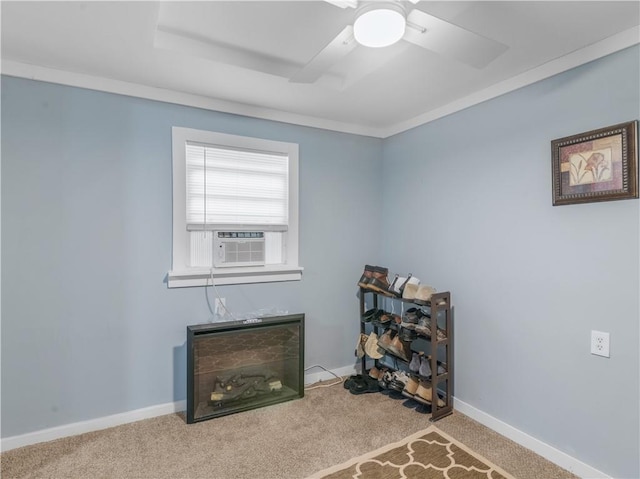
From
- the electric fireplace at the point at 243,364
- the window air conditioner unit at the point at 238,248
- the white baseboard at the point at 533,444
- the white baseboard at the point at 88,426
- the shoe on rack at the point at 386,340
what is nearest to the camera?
the white baseboard at the point at 533,444

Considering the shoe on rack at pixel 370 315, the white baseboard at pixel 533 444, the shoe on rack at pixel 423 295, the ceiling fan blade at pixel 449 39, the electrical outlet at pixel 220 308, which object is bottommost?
the white baseboard at pixel 533 444

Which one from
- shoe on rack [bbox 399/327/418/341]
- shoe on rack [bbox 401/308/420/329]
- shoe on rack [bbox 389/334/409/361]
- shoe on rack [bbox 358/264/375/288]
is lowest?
shoe on rack [bbox 389/334/409/361]

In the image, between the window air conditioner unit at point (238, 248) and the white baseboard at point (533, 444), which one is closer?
the white baseboard at point (533, 444)

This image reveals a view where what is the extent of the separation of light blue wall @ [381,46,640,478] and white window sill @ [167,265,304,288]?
3.71 ft

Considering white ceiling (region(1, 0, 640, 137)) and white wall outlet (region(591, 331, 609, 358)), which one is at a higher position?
white ceiling (region(1, 0, 640, 137))

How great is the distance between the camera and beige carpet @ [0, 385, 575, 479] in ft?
6.35

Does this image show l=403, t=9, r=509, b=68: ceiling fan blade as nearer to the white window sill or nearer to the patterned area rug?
the white window sill

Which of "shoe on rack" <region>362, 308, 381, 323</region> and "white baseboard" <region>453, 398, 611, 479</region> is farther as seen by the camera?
"shoe on rack" <region>362, 308, 381, 323</region>

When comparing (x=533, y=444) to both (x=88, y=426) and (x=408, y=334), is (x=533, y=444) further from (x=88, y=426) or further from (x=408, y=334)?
(x=88, y=426)

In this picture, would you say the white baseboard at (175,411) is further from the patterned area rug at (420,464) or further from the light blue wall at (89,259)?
the patterned area rug at (420,464)

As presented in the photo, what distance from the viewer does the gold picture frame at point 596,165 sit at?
1.74 metres

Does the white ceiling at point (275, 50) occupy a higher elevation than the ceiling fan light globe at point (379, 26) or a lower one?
higher

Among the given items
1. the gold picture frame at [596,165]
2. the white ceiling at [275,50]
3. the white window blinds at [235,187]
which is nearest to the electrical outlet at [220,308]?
the white window blinds at [235,187]

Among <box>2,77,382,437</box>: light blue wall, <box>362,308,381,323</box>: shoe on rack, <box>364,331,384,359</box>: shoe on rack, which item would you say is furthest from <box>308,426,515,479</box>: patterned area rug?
<box>2,77,382,437</box>: light blue wall
